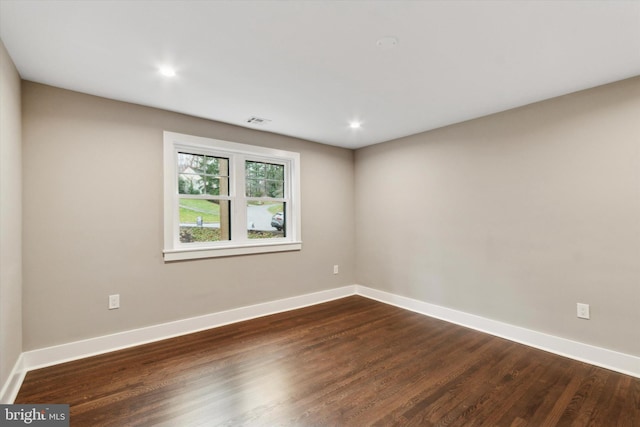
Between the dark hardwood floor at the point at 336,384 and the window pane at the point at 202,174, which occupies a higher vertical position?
the window pane at the point at 202,174

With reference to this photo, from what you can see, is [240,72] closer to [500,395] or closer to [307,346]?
[307,346]

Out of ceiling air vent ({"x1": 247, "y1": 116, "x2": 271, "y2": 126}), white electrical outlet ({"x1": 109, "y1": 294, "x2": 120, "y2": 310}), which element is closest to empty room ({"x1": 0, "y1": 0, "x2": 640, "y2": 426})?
white electrical outlet ({"x1": 109, "y1": 294, "x2": 120, "y2": 310})

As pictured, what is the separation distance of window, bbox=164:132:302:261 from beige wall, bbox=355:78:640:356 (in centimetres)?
153

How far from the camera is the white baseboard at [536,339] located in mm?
2379

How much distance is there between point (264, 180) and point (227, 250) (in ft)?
3.52

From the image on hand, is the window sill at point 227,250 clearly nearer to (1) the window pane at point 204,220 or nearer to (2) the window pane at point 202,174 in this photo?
(1) the window pane at point 204,220

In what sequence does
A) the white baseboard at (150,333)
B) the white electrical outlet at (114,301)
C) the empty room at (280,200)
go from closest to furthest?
the empty room at (280,200) < the white baseboard at (150,333) < the white electrical outlet at (114,301)

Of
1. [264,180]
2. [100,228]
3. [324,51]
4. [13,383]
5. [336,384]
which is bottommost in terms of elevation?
[336,384]

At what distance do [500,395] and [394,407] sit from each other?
2.56ft

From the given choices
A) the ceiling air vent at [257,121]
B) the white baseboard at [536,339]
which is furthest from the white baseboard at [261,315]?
the ceiling air vent at [257,121]

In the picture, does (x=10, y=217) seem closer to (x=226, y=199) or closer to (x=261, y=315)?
(x=226, y=199)

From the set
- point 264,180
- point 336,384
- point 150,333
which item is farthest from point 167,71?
point 336,384

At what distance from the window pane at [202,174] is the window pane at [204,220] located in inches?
5.1

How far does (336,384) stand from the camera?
2.19m
